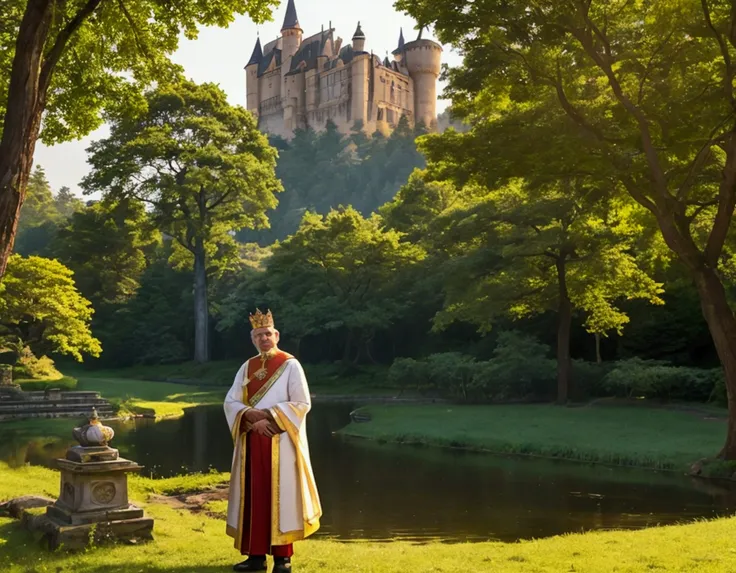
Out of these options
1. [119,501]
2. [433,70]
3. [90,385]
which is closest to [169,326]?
[90,385]

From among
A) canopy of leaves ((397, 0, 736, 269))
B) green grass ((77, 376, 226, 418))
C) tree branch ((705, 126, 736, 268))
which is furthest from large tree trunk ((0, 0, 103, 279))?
green grass ((77, 376, 226, 418))

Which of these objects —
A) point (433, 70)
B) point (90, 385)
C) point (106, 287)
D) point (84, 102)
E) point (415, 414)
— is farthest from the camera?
point (433, 70)

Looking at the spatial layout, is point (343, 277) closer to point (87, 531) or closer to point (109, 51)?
point (109, 51)

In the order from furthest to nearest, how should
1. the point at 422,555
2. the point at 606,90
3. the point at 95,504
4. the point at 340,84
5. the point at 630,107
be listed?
the point at 340,84 < the point at 606,90 < the point at 630,107 < the point at 95,504 < the point at 422,555

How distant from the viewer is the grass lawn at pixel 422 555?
5.80m

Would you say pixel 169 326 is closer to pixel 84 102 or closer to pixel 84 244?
pixel 84 244


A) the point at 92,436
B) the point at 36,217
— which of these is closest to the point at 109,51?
the point at 92,436

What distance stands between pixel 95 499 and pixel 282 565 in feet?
7.45

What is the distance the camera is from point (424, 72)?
9544cm

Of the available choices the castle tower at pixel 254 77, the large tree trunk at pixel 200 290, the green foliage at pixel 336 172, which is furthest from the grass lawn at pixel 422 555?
the castle tower at pixel 254 77

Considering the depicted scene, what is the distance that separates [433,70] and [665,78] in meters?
88.0

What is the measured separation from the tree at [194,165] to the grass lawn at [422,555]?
89.9ft

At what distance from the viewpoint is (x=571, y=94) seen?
12.0 metres

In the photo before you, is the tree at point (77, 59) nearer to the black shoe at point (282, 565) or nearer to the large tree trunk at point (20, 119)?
the large tree trunk at point (20, 119)
